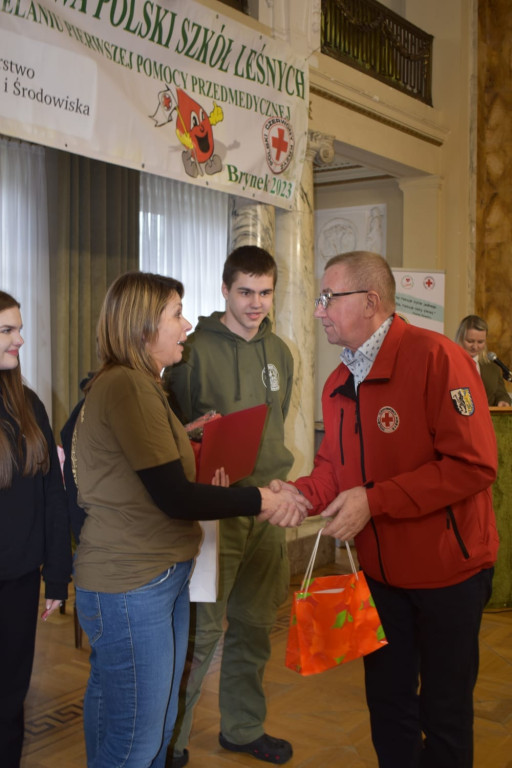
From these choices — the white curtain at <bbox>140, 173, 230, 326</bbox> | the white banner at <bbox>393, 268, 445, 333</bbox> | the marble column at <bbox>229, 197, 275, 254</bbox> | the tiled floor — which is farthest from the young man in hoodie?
the white curtain at <bbox>140, 173, 230, 326</bbox>

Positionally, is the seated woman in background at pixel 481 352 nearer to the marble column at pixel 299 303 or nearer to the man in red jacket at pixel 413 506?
the marble column at pixel 299 303

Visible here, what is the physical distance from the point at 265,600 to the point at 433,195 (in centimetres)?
624

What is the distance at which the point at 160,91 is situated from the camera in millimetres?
4363

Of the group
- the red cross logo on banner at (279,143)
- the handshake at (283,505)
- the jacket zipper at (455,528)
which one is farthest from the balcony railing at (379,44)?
the jacket zipper at (455,528)

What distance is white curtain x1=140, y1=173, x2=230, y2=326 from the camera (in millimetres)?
7828

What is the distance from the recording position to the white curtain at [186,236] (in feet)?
25.7

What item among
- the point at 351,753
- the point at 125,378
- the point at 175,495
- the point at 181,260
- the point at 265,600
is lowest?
the point at 351,753

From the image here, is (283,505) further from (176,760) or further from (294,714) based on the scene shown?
(294,714)

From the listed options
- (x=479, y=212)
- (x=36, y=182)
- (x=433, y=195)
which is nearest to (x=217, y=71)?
(x=36, y=182)

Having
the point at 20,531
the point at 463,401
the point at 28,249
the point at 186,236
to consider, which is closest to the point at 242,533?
the point at 20,531

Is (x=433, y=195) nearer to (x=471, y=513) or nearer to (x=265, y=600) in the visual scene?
(x=265, y=600)

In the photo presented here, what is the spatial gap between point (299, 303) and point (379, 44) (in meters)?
2.94

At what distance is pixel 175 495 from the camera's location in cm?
193

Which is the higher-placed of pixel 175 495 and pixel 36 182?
pixel 36 182
